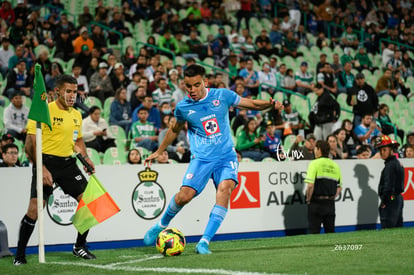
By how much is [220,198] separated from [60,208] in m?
4.00

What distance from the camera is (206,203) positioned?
12055 mm

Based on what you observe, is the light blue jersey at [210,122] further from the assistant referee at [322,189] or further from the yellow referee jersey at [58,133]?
the assistant referee at [322,189]

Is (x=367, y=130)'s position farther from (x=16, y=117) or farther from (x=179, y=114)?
(x=179, y=114)

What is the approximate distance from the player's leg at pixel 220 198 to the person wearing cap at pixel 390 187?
548 centimetres

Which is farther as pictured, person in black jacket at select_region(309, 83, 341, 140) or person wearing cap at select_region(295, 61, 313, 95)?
person wearing cap at select_region(295, 61, 313, 95)

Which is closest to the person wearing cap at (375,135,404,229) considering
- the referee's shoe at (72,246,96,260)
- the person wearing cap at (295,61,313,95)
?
the referee's shoe at (72,246,96,260)

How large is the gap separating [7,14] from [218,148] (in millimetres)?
12185

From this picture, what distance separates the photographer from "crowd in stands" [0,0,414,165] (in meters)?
14.8

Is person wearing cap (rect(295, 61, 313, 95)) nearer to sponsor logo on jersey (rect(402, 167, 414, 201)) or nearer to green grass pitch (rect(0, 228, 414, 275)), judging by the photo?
sponsor logo on jersey (rect(402, 167, 414, 201))

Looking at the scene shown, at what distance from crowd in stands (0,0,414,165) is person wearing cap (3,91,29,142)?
0.02 metres

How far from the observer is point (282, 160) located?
43.8 ft

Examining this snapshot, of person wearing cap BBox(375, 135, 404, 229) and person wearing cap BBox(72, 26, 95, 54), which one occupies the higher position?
person wearing cap BBox(72, 26, 95, 54)

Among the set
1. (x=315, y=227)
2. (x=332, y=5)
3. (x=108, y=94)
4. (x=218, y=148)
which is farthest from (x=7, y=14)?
(x=332, y=5)

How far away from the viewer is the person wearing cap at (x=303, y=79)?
65.9 ft
